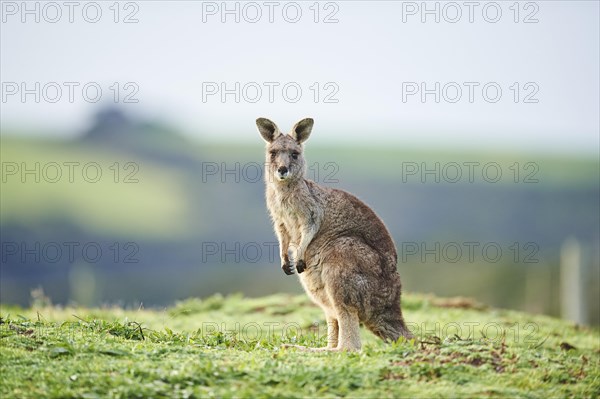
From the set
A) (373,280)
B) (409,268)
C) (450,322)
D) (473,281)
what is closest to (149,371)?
(373,280)

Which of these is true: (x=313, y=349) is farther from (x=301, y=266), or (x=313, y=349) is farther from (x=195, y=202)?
(x=195, y=202)

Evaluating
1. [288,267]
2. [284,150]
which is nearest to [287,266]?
[288,267]

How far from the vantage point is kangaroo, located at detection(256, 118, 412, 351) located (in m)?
9.41

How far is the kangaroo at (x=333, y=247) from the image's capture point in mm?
9414

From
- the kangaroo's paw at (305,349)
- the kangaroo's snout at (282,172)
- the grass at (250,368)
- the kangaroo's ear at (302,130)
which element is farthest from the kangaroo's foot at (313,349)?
the kangaroo's ear at (302,130)

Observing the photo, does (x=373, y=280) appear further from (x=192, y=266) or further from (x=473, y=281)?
(x=192, y=266)

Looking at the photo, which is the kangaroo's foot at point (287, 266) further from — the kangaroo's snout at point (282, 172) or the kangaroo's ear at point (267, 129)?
the kangaroo's ear at point (267, 129)

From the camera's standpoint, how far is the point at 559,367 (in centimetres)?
845

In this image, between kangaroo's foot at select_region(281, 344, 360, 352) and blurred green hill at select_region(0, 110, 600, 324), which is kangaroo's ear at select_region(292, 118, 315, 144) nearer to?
kangaroo's foot at select_region(281, 344, 360, 352)

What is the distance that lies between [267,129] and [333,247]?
6.71 ft

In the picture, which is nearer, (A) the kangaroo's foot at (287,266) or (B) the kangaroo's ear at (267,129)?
(A) the kangaroo's foot at (287,266)

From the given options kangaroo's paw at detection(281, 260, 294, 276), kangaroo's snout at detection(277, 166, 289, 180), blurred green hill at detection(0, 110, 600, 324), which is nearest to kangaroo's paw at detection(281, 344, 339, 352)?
kangaroo's paw at detection(281, 260, 294, 276)

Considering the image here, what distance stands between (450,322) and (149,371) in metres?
7.63

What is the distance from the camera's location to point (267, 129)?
11.0 m
